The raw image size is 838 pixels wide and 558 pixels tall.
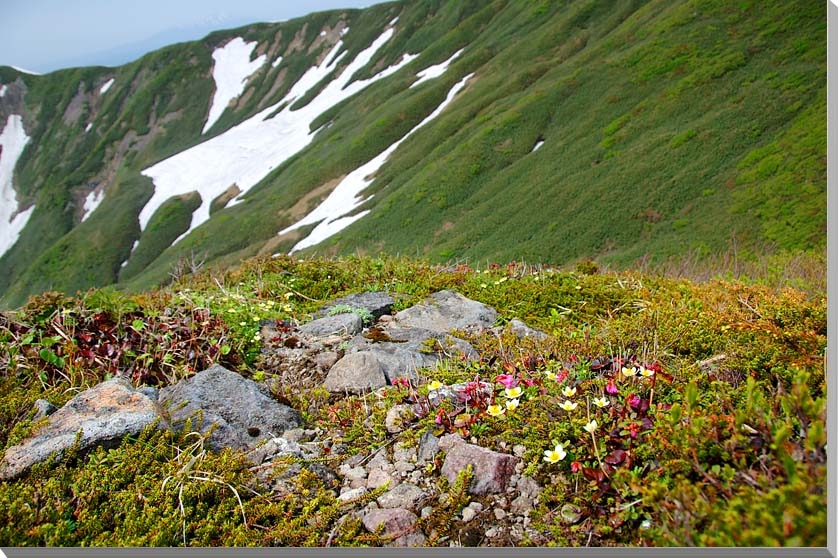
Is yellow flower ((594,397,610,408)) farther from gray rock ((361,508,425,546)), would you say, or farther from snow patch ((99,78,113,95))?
snow patch ((99,78,113,95))

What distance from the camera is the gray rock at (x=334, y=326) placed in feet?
17.9

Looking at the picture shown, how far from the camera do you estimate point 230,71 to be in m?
149

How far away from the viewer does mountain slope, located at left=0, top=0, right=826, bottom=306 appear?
3291 centimetres

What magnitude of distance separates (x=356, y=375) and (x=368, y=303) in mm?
2011

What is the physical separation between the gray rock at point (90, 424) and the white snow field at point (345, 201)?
50889 millimetres

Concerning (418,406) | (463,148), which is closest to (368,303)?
(418,406)

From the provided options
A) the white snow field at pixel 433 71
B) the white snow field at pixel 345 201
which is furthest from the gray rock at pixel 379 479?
the white snow field at pixel 433 71

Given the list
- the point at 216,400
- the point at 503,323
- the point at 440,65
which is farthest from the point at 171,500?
the point at 440,65

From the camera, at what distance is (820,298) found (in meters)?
4.74

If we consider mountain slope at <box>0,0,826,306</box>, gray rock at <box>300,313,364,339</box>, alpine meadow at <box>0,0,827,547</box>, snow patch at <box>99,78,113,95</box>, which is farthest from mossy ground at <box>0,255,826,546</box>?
snow patch at <box>99,78,113,95</box>

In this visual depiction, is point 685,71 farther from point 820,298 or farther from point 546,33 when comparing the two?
point 820,298

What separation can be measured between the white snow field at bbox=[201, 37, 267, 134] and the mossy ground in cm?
14124

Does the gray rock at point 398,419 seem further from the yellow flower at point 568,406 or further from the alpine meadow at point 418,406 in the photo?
the yellow flower at point 568,406

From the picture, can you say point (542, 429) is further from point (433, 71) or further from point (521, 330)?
point (433, 71)
